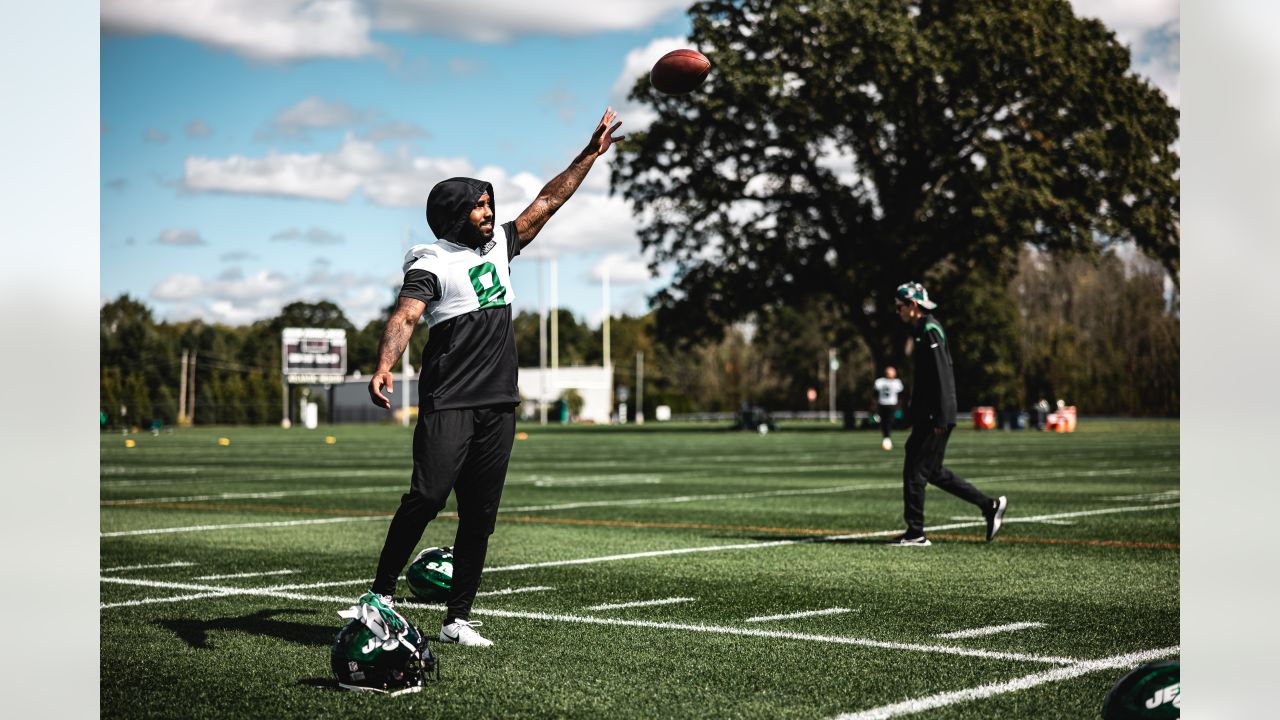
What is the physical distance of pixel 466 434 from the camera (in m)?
6.39

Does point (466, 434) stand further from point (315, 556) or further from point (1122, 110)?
point (1122, 110)

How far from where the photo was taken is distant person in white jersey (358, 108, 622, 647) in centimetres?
625

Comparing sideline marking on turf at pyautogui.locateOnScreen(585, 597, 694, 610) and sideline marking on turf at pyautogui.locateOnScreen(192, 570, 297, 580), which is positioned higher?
sideline marking on turf at pyautogui.locateOnScreen(585, 597, 694, 610)

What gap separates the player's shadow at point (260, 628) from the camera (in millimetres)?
6730

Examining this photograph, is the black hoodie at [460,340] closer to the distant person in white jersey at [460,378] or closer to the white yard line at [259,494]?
the distant person in white jersey at [460,378]

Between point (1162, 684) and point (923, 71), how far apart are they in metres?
38.9

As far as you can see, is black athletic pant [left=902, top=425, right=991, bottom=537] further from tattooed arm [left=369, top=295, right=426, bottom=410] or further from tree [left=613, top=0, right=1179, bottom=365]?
tree [left=613, top=0, right=1179, bottom=365]

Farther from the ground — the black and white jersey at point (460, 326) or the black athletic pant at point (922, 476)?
the black and white jersey at point (460, 326)

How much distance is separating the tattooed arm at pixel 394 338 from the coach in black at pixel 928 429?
5.56 metres

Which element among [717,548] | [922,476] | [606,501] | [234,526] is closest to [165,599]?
[717,548]

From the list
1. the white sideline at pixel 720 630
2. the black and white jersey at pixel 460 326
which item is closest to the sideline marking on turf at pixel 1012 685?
the white sideline at pixel 720 630

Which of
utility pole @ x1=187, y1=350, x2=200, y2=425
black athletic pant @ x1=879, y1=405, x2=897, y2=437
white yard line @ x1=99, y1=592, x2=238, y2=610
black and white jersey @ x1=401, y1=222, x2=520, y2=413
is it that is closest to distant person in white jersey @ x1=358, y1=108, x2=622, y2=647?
black and white jersey @ x1=401, y1=222, x2=520, y2=413

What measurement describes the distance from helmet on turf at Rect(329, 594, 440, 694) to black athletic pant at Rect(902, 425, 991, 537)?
237 inches
